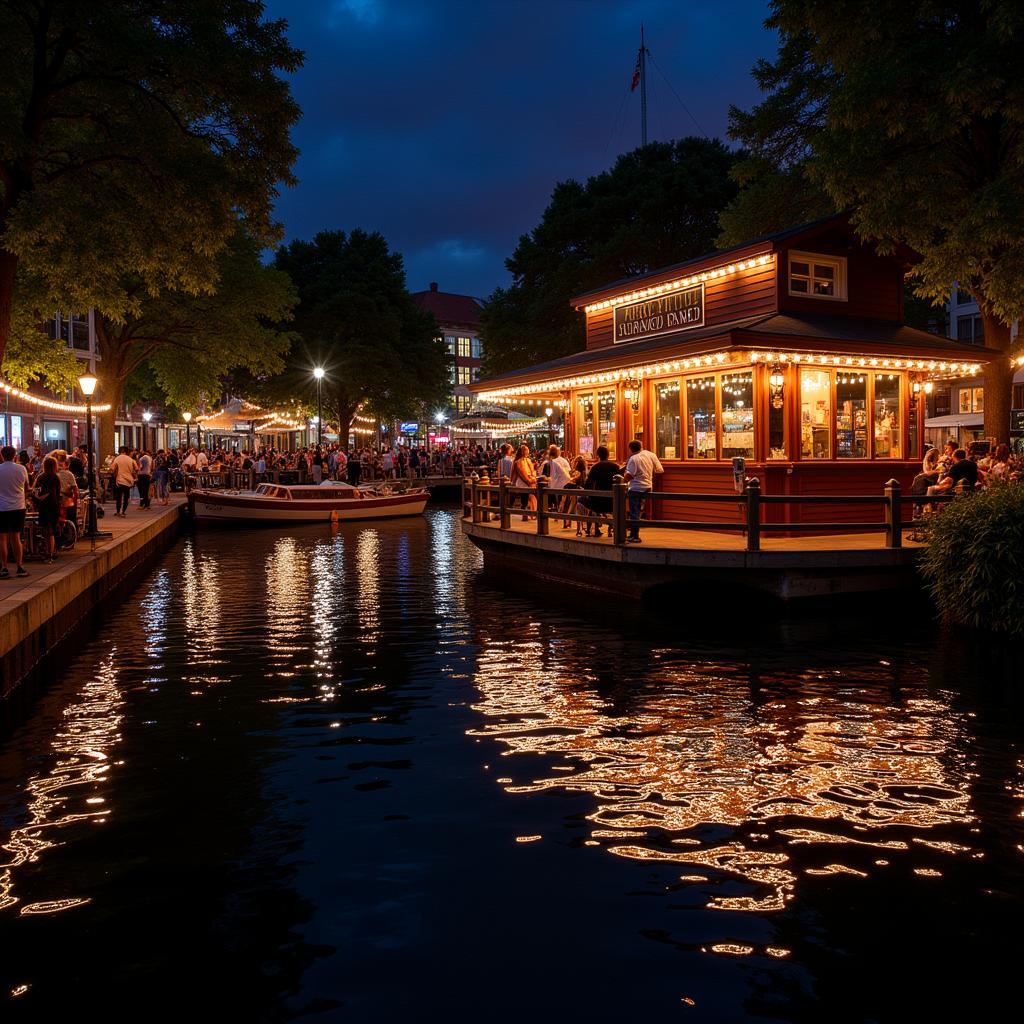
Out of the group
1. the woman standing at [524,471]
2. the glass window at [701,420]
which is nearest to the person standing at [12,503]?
the woman standing at [524,471]

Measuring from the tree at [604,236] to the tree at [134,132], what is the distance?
28270 mm

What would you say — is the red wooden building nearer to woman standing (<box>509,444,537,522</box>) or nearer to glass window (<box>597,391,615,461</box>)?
glass window (<box>597,391,615,461</box>)

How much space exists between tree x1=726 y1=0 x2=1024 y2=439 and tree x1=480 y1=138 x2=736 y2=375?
25.6 meters

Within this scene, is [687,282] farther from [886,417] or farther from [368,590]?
[368,590]

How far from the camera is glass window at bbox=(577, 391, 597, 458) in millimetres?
24312

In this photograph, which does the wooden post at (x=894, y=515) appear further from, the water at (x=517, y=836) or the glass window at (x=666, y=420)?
the glass window at (x=666, y=420)

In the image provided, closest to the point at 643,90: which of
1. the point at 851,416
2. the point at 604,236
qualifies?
the point at 604,236

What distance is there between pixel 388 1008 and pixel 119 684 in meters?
7.48

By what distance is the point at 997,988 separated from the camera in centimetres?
455

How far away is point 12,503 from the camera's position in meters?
14.5

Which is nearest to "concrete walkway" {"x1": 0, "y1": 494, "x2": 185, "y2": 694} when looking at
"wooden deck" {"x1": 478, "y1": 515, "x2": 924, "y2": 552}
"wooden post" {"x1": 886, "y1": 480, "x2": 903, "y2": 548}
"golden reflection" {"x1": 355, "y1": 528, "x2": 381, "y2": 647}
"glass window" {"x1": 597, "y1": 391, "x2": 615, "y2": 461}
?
"golden reflection" {"x1": 355, "y1": 528, "x2": 381, "y2": 647}

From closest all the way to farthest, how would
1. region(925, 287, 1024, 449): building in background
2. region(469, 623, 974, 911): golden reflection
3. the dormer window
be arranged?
region(469, 623, 974, 911): golden reflection < the dormer window < region(925, 287, 1024, 449): building in background

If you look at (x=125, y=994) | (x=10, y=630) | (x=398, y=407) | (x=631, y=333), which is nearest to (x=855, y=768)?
(x=125, y=994)

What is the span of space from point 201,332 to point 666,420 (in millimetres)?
24722
